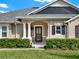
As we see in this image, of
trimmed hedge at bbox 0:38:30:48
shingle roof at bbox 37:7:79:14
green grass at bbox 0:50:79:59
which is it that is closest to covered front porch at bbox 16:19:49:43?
shingle roof at bbox 37:7:79:14

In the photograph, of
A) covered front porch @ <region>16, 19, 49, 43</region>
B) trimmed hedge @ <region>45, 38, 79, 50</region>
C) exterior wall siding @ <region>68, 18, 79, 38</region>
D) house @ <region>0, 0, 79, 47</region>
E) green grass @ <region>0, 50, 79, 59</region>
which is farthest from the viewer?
covered front porch @ <region>16, 19, 49, 43</region>

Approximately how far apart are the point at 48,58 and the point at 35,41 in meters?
16.3

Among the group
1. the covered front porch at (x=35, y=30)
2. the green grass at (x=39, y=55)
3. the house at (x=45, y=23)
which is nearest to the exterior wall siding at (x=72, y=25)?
the house at (x=45, y=23)

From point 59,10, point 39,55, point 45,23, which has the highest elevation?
point 59,10

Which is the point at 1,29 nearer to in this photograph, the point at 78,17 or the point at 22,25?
the point at 22,25

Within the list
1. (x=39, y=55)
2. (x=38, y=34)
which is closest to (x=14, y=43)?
(x=38, y=34)

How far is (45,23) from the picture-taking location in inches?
1277

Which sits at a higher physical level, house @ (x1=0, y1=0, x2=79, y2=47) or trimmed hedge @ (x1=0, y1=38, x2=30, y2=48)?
house @ (x1=0, y1=0, x2=79, y2=47)

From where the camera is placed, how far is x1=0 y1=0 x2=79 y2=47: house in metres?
29.9

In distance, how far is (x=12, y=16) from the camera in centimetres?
3441

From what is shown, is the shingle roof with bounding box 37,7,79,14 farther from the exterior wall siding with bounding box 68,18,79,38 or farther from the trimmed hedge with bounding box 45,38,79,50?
the trimmed hedge with bounding box 45,38,79,50

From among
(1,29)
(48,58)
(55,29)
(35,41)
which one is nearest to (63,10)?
(55,29)

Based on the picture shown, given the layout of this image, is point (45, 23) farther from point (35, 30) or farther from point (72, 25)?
point (72, 25)

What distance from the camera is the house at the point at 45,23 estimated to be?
29852 mm
